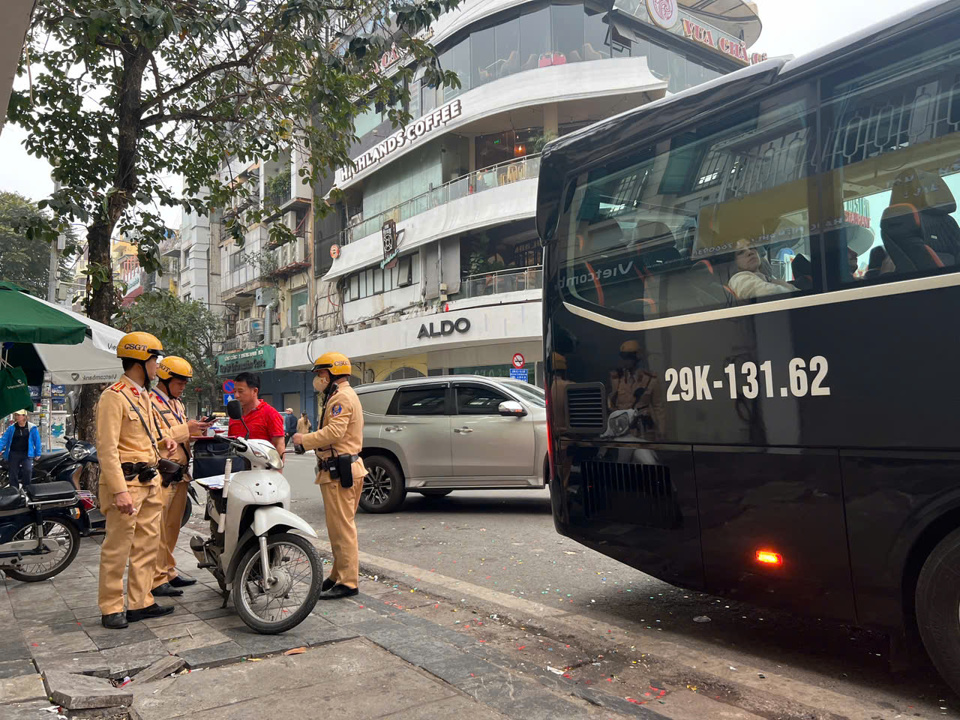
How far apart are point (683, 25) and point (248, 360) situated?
26.8 metres

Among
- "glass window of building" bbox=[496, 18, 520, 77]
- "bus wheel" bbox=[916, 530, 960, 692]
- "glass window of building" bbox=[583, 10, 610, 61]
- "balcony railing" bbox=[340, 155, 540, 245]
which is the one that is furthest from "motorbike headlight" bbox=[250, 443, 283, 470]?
"glass window of building" bbox=[583, 10, 610, 61]

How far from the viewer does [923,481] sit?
3303 mm

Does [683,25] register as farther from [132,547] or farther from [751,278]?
[132,547]

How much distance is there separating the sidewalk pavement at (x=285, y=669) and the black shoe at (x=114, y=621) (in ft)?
0.20

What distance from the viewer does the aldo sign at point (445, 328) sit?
25.3 m

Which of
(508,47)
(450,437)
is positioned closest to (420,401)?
(450,437)

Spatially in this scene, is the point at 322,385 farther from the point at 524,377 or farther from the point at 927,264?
Result: the point at 524,377

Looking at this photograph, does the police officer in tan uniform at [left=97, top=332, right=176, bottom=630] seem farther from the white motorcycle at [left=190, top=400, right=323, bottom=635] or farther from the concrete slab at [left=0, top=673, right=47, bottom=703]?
the concrete slab at [left=0, top=673, right=47, bottom=703]

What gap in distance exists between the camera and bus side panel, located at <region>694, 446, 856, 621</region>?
12.0 ft

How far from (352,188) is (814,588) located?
31.8 meters

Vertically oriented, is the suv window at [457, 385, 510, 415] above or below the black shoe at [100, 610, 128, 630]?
above

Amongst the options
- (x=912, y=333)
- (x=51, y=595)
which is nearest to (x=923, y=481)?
(x=912, y=333)

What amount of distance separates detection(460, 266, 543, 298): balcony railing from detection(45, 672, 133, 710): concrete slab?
67.6 feet

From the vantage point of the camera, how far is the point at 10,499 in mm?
6312
